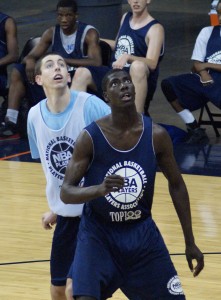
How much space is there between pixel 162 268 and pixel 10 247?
2.65 metres

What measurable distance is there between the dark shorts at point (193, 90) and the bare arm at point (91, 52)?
79 centimetres

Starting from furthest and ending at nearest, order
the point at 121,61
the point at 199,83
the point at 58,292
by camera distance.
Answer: the point at 199,83 < the point at 121,61 < the point at 58,292

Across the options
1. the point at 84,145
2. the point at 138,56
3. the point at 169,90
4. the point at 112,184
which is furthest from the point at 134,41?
the point at 112,184

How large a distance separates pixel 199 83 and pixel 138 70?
2.34ft

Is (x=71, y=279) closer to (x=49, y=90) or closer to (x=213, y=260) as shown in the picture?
(x=49, y=90)

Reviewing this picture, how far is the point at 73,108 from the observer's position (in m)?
5.66

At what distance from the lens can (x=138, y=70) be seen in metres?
9.98

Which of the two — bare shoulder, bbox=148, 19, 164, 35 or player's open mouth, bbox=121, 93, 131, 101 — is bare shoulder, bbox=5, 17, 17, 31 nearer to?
bare shoulder, bbox=148, 19, 164, 35

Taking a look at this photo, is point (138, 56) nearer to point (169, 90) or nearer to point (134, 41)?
point (134, 41)

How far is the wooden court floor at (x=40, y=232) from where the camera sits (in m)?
6.71

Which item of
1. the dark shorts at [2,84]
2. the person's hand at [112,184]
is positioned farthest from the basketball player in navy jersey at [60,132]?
the dark shorts at [2,84]

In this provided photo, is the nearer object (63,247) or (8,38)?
(63,247)

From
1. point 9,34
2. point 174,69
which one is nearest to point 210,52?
point 9,34

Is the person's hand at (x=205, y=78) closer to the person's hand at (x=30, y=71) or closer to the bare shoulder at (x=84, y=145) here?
the person's hand at (x=30, y=71)
